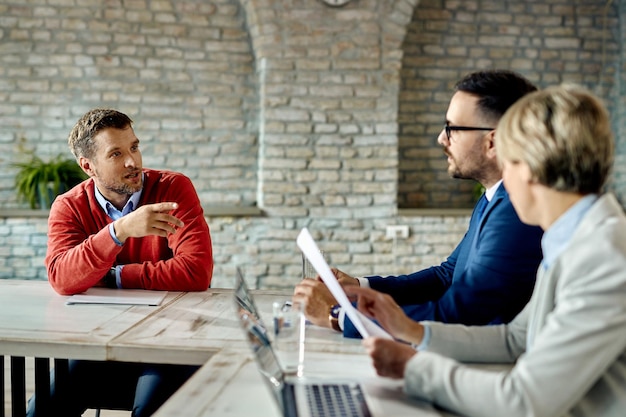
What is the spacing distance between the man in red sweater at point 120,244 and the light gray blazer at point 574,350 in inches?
45.5

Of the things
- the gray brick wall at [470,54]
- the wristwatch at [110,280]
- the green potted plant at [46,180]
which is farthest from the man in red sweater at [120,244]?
the gray brick wall at [470,54]

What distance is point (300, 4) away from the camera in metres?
5.39

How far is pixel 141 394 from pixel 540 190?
1.35m

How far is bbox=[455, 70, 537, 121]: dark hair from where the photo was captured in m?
2.00

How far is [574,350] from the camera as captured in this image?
108cm

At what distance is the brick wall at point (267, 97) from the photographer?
5461 millimetres

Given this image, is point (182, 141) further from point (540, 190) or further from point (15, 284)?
point (540, 190)

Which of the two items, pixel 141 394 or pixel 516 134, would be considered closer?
pixel 516 134

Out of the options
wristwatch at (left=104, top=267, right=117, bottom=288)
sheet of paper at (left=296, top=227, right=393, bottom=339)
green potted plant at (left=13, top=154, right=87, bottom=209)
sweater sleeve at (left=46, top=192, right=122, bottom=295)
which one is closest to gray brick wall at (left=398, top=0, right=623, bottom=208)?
green potted plant at (left=13, top=154, right=87, bottom=209)

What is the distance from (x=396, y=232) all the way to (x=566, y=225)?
4.43 meters

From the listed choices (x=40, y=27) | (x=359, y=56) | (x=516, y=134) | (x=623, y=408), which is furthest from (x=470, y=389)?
(x=40, y=27)

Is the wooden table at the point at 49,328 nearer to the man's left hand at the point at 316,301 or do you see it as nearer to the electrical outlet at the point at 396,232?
the man's left hand at the point at 316,301

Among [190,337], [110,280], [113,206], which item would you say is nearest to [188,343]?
[190,337]

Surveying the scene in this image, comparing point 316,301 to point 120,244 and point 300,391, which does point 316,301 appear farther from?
point 120,244
